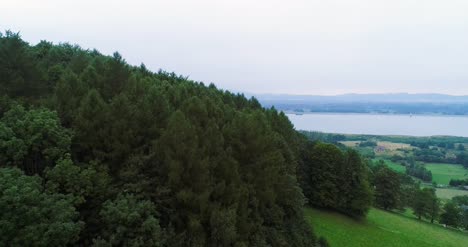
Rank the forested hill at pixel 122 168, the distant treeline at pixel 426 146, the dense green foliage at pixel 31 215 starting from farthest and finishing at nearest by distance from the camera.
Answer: the distant treeline at pixel 426 146 < the forested hill at pixel 122 168 < the dense green foliage at pixel 31 215

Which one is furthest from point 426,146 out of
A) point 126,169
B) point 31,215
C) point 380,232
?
point 31,215

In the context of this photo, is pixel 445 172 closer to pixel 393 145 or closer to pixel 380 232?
pixel 393 145

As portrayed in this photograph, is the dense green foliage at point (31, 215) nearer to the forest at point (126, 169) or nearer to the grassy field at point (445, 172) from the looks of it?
the forest at point (126, 169)

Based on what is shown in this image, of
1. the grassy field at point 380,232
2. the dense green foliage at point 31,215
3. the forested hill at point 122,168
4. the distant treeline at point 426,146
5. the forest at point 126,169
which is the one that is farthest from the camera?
the distant treeline at point 426,146

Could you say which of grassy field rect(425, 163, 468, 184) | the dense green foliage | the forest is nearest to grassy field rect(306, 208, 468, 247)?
the forest

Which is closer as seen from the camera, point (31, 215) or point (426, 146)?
point (31, 215)

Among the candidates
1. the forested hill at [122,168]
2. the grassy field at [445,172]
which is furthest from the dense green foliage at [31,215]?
the grassy field at [445,172]
